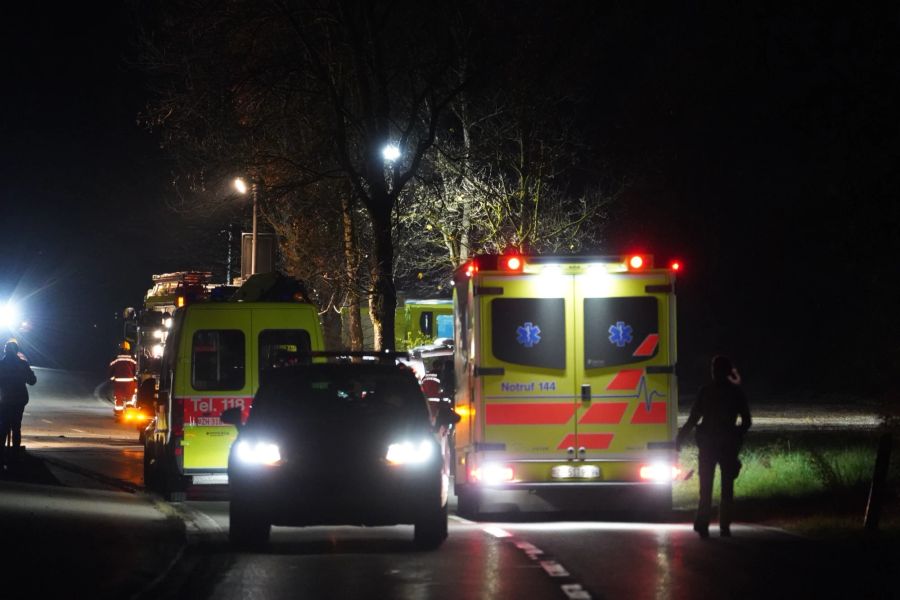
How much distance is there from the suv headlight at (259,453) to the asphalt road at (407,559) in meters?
0.77

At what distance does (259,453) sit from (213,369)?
20.0ft

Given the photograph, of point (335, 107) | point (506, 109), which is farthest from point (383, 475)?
point (506, 109)

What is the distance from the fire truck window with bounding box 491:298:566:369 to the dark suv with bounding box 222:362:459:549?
2.93 m

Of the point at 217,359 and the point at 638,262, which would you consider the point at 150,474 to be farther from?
the point at 638,262

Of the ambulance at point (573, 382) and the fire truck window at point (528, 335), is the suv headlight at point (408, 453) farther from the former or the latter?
the fire truck window at point (528, 335)

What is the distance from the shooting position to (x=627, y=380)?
669 inches

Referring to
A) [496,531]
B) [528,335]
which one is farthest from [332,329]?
[496,531]

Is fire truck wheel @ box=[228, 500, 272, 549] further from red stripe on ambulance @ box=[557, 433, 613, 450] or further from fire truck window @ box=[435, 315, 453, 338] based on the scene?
fire truck window @ box=[435, 315, 453, 338]

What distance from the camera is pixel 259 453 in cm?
1389

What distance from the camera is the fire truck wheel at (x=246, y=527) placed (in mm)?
13766

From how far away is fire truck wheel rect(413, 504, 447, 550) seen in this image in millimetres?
13844

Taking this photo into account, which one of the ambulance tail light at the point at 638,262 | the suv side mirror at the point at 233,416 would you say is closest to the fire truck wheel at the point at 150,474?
the suv side mirror at the point at 233,416

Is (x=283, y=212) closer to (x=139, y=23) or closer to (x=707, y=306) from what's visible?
(x=139, y=23)

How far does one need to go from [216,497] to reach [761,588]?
1131cm
